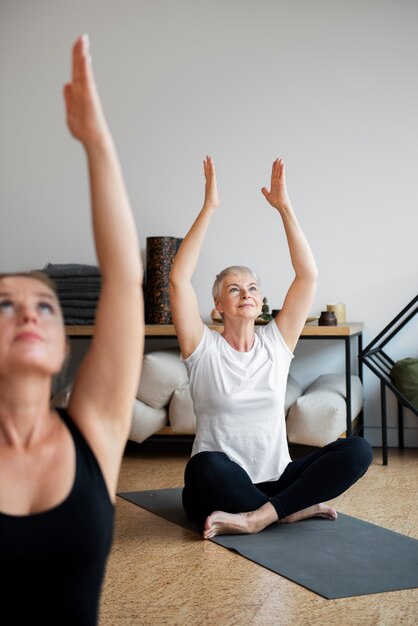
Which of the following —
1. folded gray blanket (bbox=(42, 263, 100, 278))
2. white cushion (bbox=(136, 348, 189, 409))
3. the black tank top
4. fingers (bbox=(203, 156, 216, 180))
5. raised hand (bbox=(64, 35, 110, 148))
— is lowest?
white cushion (bbox=(136, 348, 189, 409))

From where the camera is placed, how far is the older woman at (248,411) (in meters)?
2.63

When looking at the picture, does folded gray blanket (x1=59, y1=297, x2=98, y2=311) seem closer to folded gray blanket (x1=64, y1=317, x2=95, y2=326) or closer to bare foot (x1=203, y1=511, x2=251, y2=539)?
folded gray blanket (x1=64, y1=317, x2=95, y2=326)

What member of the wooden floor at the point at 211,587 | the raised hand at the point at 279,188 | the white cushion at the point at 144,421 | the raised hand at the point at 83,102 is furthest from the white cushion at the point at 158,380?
the raised hand at the point at 83,102

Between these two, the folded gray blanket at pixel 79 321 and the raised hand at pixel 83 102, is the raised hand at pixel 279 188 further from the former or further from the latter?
the folded gray blanket at pixel 79 321

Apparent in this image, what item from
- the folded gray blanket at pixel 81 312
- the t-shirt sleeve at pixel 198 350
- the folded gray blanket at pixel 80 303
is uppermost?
the folded gray blanket at pixel 80 303

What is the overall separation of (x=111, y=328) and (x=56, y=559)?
0.29 m

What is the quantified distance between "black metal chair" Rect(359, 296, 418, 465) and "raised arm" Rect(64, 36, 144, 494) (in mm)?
2960

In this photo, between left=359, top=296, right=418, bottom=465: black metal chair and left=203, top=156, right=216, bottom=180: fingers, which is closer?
left=203, top=156, right=216, bottom=180: fingers

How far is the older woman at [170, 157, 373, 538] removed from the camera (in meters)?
2.63

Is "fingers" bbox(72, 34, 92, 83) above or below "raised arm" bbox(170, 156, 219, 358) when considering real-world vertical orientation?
above

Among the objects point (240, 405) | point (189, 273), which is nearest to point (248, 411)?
point (240, 405)

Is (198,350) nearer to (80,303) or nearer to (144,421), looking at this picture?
(144,421)

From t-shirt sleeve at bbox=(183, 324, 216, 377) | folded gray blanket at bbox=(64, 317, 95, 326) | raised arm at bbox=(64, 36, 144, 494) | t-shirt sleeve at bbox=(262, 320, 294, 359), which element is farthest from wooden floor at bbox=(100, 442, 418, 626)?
folded gray blanket at bbox=(64, 317, 95, 326)

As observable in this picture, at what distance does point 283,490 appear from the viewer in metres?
2.75
